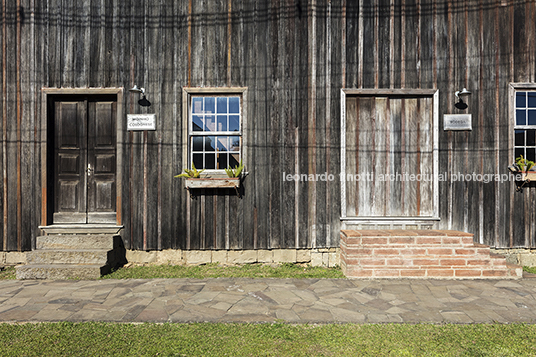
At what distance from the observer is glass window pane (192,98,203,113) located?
5475mm

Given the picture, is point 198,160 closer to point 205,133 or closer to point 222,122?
point 205,133

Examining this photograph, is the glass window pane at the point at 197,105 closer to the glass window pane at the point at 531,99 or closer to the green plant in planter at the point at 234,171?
the green plant in planter at the point at 234,171

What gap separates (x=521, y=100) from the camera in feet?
17.9

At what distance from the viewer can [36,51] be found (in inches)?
A: 212

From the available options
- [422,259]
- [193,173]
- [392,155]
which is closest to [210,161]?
[193,173]

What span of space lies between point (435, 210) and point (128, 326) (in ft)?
16.6

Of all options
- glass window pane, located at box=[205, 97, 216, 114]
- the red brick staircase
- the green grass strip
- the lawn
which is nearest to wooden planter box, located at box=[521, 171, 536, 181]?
the red brick staircase

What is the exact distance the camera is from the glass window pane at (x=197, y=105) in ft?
18.0

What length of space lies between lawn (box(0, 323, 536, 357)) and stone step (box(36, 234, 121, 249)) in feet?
6.84

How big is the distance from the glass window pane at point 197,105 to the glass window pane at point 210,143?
0.52 meters

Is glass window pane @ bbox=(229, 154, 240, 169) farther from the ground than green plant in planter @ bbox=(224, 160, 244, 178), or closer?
farther from the ground

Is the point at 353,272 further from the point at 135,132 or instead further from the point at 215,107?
the point at 135,132

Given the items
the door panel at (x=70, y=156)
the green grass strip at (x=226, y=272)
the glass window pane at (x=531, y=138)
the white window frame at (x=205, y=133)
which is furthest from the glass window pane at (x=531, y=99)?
the door panel at (x=70, y=156)

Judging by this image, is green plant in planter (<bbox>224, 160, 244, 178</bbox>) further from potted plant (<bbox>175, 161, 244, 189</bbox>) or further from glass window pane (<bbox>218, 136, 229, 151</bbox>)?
glass window pane (<bbox>218, 136, 229, 151</bbox>)
